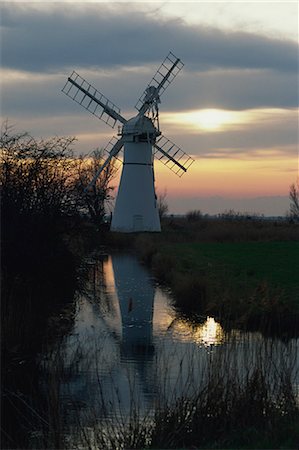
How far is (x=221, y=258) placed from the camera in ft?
100

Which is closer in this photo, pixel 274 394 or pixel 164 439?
pixel 164 439

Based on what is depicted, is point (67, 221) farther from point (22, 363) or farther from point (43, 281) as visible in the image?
point (22, 363)

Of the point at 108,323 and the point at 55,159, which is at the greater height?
the point at 55,159

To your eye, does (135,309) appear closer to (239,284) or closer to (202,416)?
(239,284)

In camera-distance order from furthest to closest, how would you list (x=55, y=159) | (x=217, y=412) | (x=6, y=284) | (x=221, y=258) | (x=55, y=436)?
(x=221, y=258)
(x=55, y=159)
(x=6, y=284)
(x=217, y=412)
(x=55, y=436)

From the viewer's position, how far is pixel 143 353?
498 inches

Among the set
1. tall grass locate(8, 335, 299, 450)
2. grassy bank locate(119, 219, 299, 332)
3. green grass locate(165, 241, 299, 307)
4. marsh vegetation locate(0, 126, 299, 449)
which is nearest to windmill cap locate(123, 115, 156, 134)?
grassy bank locate(119, 219, 299, 332)

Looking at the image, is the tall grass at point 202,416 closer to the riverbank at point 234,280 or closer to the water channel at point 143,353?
the water channel at point 143,353

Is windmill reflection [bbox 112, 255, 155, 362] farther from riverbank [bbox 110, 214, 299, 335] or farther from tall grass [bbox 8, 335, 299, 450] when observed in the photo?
tall grass [bbox 8, 335, 299, 450]

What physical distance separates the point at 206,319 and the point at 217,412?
853 cm

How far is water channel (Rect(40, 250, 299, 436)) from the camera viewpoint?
848cm

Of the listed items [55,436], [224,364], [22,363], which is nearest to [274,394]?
[224,364]

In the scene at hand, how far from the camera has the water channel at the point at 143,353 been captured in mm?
8477

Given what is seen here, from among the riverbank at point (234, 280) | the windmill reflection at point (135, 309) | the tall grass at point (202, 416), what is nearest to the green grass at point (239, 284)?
the riverbank at point (234, 280)
